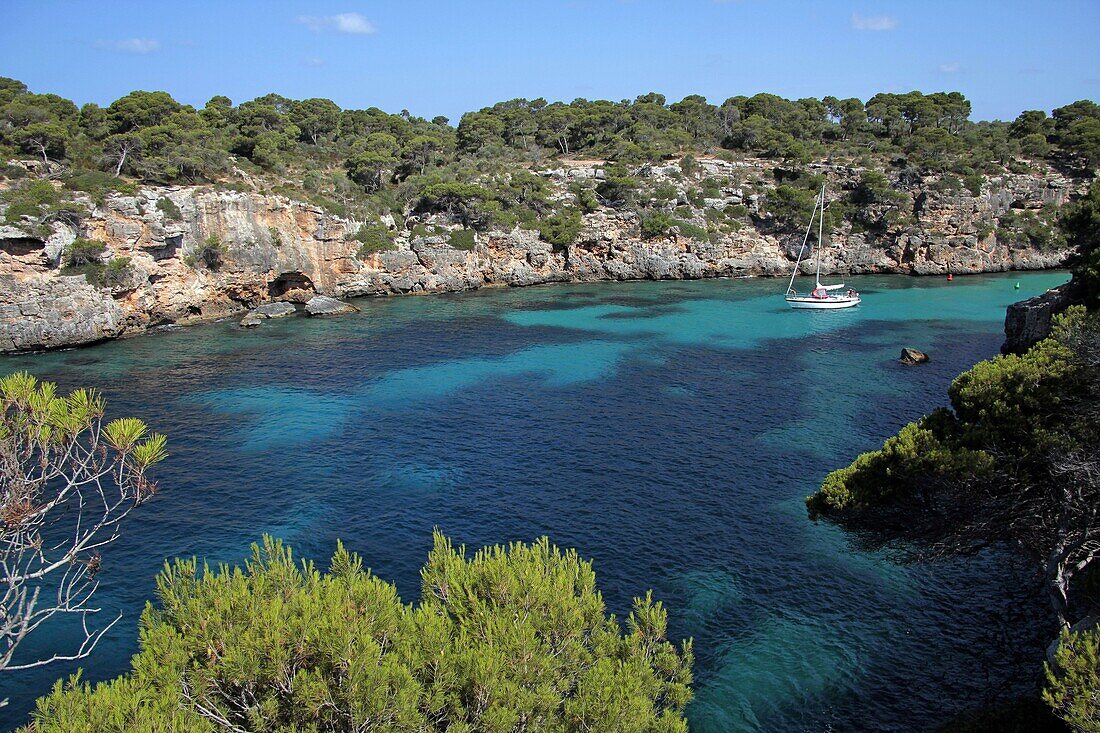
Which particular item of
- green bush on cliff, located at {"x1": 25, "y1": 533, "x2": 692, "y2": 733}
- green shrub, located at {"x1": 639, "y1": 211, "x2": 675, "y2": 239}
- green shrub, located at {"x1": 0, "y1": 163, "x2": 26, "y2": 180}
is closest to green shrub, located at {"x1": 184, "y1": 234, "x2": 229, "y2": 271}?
green shrub, located at {"x1": 0, "y1": 163, "x2": 26, "y2": 180}

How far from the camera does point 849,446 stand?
3119 centimetres

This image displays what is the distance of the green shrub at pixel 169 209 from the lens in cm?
5872

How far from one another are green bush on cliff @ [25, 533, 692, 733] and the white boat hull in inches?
2286

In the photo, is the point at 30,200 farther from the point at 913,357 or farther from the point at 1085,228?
the point at 1085,228

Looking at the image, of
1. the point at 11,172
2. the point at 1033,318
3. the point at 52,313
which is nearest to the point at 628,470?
the point at 1033,318

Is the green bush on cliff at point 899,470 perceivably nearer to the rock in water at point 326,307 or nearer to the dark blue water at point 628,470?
the dark blue water at point 628,470

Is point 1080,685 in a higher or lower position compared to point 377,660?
lower

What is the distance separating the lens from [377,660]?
9.49 m

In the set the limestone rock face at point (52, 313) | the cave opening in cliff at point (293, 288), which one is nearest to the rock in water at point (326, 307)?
the cave opening in cliff at point (293, 288)

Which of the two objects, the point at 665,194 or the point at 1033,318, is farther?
the point at 665,194

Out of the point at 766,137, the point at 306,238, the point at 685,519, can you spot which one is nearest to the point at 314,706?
the point at 685,519

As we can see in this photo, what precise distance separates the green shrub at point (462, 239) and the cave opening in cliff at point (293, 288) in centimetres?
1614

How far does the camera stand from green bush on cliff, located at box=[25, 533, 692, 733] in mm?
9078

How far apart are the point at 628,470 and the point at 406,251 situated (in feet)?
167
